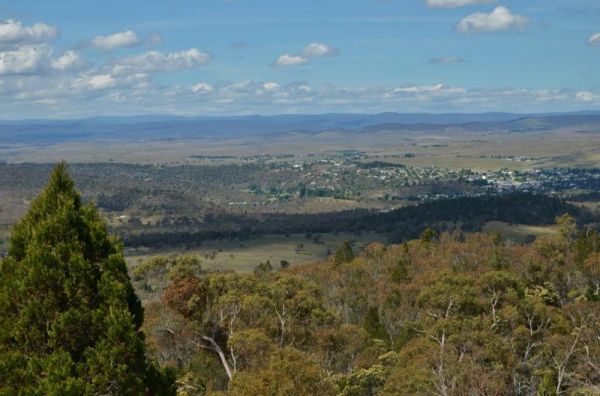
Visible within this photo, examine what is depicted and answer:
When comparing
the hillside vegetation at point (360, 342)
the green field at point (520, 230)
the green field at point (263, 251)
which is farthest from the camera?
the green field at point (520, 230)

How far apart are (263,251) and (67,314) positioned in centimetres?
16080

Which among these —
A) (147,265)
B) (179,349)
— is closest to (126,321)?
(179,349)

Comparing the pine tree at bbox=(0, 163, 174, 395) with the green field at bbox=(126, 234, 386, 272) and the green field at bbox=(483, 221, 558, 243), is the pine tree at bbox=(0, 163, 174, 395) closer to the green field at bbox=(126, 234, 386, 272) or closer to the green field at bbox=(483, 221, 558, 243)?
the green field at bbox=(126, 234, 386, 272)

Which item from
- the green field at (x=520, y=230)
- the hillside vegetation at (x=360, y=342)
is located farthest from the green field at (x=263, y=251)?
the hillside vegetation at (x=360, y=342)

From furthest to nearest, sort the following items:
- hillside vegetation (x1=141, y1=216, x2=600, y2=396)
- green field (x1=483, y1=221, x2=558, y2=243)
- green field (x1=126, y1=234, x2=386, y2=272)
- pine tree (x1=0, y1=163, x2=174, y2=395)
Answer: green field (x1=483, y1=221, x2=558, y2=243), green field (x1=126, y1=234, x2=386, y2=272), hillside vegetation (x1=141, y1=216, x2=600, y2=396), pine tree (x1=0, y1=163, x2=174, y2=395)

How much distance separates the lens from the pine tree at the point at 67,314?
1686cm

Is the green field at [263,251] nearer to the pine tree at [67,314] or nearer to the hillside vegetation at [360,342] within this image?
the hillside vegetation at [360,342]

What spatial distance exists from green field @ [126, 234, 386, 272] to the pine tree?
130722 mm

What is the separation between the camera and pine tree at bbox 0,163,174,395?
16.9 m

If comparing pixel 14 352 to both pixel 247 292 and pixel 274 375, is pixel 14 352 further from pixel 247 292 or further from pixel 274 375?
pixel 247 292

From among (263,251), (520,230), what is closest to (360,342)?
(263,251)

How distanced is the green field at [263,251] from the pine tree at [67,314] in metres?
131

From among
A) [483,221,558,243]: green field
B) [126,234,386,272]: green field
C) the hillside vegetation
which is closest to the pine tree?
the hillside vegetation

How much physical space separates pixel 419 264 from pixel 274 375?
6673cm
